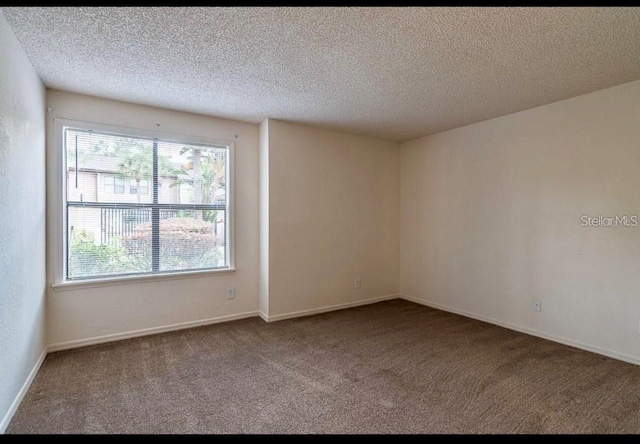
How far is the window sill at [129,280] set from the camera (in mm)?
3004

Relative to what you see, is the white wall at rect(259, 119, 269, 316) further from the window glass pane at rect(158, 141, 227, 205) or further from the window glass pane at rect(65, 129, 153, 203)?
the window glass pane at rect(65, 129, 153, 203)

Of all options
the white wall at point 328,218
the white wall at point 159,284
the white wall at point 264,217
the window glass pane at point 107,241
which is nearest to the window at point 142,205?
the window glass pane at point 107,241

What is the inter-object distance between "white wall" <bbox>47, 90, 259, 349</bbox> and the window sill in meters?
0.03

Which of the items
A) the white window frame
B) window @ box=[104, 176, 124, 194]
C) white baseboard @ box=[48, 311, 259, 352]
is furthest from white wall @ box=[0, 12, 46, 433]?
window @ box=[104, 176, 124, 194]

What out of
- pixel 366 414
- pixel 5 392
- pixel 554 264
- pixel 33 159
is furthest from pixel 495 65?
pixel 5 392

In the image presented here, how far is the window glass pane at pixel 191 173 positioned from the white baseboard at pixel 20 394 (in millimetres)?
1747

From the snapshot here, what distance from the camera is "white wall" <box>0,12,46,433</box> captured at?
74.8 inches

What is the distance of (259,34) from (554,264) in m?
3.48

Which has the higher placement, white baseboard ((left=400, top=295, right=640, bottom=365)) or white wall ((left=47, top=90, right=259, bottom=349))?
white wall ((left=47, top=90, right=259, bottom=349))

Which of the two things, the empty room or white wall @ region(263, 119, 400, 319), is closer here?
the empty room

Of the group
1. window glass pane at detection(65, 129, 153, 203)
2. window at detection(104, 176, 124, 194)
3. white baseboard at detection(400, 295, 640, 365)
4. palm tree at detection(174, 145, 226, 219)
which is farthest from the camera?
palm tree at detection(174, 145, 226, 219)

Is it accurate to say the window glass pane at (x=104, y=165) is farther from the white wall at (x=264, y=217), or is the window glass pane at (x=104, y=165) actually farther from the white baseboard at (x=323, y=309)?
the white baseboard at (x=323, y=309)

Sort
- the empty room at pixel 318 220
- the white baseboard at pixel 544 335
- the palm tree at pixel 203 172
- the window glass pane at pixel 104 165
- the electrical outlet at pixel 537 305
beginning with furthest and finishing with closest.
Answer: the palm tree at pixel 203 172
the electrical outlet at pixel 537 305
the window glass pane at pixel 104 165
the white baseboard at pixel 544 335
the empty room at pixel 318 220

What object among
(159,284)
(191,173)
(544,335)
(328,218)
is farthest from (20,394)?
(544,335)
